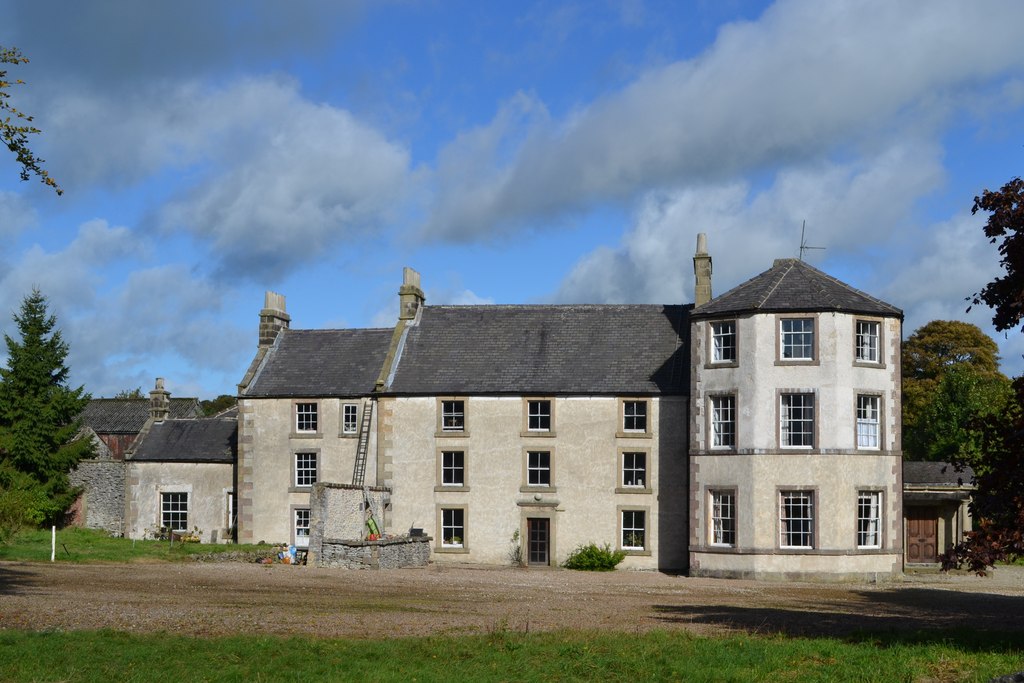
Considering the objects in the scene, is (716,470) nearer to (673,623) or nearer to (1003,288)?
(673,623)

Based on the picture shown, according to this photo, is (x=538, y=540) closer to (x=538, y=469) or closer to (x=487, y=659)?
(x=538, y=469)

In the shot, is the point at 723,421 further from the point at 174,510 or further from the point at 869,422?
the point at 174,510

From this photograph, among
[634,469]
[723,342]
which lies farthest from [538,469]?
[723,342]

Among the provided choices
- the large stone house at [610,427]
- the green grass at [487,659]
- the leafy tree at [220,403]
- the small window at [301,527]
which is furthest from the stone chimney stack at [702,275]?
the leafy tree at [220,403]

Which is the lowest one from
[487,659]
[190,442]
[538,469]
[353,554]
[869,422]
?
[353,554]

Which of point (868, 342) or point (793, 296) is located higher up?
point (793, 296)

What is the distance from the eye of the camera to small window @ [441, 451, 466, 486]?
45.5 metres

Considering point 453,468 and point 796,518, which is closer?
point 796,518

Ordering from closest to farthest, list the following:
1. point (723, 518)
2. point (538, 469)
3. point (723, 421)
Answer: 1. point (723, 518)
2. point (723, 421)
3. point (538, 469)

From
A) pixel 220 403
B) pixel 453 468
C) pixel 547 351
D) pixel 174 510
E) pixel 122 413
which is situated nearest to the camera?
pixel 453 468

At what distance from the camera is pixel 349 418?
157 ft

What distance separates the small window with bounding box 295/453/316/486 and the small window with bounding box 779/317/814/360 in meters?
19.4

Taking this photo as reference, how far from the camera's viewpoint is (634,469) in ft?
145

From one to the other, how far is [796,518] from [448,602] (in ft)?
52.0
